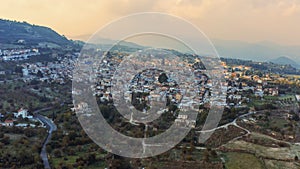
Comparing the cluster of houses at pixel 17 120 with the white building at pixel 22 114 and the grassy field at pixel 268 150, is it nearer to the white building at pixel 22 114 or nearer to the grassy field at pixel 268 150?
the white building at pixel 22 114

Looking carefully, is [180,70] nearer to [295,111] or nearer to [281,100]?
[281,100]

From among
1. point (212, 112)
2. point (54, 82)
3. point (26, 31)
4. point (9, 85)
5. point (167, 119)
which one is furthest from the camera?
point (26, 31)

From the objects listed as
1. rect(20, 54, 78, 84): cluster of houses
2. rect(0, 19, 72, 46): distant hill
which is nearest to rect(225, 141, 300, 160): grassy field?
rect(20, 54, 78, 84): cluster of houses

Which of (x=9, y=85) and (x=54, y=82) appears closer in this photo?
(x=9, y=85)

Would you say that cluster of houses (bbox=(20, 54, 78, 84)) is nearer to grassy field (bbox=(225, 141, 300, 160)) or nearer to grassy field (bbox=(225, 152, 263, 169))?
grassy field (bbox=(225, 141, 300, 160))

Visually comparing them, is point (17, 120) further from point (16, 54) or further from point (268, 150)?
point (16, 54)

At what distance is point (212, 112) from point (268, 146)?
3.30 meters

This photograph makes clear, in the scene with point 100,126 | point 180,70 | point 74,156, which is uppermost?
point 180,70

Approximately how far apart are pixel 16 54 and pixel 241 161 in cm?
2077

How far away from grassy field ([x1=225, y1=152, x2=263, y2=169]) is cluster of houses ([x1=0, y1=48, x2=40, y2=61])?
18986 mm

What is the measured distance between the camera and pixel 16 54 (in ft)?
81.1

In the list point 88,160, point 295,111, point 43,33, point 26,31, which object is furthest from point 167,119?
point 43,33

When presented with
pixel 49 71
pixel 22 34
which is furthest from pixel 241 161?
pixel 22 34

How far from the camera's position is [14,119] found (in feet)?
38.6
